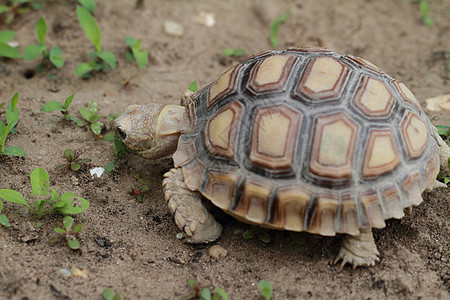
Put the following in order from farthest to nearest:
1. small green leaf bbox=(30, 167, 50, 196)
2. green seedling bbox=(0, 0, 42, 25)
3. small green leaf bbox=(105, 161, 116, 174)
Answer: green seedling bbox=(0, 0, 42, 25), small green leaf bbox=(105, 161, 116, 174), small green leaf bbox=(30, 167, 50, 196)

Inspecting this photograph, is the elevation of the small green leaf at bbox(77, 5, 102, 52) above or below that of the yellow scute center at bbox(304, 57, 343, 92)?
below

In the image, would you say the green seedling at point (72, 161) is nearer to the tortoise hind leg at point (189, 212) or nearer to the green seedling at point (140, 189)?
the green seedling at point (140, 189)

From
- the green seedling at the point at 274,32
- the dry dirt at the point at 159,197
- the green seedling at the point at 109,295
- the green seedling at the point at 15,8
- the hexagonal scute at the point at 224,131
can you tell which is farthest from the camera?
the green seedling at the point at 274,32

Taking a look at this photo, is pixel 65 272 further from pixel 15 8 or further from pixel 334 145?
pixel 15 8

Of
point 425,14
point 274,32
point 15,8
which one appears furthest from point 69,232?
point 425,14

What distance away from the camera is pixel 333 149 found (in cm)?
290

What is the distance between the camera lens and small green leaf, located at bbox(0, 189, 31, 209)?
3.14 metres

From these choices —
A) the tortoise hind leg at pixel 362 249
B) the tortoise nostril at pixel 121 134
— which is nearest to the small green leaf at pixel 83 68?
the tortoise nostril at pixel 121 134

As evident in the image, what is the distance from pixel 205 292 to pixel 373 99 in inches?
69.6

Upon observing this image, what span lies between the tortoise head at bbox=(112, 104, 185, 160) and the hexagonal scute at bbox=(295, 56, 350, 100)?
111 cm

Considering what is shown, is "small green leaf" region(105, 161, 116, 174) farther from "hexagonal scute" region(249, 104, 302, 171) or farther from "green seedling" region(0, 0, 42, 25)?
"green seedling" region(0, 0, 42, 25)

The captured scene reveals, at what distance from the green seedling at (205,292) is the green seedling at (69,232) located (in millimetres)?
862

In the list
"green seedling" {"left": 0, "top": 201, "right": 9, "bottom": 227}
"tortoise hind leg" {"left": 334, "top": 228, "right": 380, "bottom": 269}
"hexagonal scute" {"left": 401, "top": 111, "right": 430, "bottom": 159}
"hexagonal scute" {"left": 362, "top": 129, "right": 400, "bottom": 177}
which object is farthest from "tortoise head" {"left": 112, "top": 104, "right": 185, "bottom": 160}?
"hexagonal scute" {"left": 401, "top": 111, "right": 430, "bottom": 159}

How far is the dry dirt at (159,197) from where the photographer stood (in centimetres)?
299
